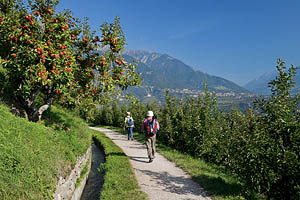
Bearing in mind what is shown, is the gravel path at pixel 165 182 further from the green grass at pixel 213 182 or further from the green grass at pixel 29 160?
the green grass at pixel 29 160

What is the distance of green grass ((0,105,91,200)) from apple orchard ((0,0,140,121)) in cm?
171

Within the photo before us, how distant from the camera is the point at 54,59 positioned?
6.99m

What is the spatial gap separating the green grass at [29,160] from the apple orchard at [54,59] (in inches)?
67.4

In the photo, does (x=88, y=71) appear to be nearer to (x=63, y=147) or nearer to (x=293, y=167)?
(x=63, y=147)

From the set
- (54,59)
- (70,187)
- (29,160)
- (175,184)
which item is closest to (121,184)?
(70,187)

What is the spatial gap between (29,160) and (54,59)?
3.39 m

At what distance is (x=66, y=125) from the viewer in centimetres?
1150

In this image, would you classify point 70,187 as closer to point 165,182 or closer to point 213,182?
point 165,182

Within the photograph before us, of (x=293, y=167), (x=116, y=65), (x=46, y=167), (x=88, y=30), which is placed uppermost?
(x=88, y=30)

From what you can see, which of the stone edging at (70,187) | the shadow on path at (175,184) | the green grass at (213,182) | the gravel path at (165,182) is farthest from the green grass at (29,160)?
the green grass at (213,182)

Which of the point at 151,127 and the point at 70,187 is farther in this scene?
the point at 151,127

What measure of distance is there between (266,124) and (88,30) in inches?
308

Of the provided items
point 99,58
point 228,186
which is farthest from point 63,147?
point 228,186

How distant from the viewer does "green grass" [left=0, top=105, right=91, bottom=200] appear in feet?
14.8
